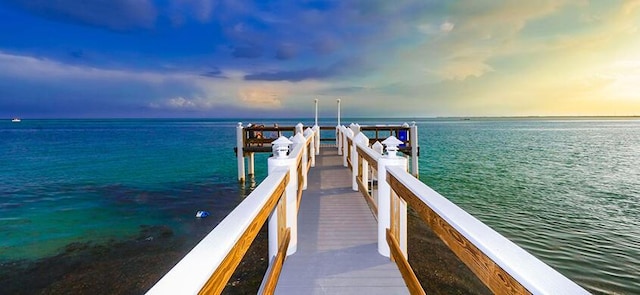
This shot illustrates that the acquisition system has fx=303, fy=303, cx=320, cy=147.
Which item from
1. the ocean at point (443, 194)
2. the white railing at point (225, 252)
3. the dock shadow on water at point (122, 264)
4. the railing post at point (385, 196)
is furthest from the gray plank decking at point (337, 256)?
the ocean at point (443, 194)

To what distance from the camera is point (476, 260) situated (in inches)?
59.0

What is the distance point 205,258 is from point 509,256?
4.07ft

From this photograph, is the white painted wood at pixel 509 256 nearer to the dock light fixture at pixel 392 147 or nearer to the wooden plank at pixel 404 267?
the wooden plank at pixel 404 267

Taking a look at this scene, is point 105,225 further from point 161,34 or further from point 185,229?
point 161,34

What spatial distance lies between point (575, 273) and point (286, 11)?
20762 millimetres

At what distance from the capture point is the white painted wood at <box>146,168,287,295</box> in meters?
1.01

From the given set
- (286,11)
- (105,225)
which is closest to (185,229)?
(105,225)

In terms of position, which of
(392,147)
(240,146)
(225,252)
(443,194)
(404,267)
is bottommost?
(443,194)

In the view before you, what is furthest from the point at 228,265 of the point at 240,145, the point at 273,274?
the point at 240,145

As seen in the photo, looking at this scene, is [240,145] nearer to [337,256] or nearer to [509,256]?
[337,256]

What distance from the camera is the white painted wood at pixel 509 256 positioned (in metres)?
0.99

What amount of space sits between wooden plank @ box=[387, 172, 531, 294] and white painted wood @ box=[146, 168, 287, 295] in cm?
116

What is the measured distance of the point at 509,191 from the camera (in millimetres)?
13453

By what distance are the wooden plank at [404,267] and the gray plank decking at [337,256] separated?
0.18 metres
